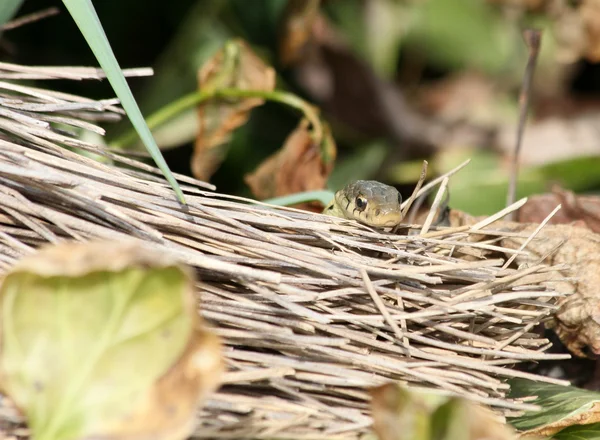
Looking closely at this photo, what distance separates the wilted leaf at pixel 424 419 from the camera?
3.40ft

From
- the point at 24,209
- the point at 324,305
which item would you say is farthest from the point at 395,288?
the point at 24,209

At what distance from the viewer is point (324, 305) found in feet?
4.38

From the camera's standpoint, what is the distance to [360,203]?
5.32 feet

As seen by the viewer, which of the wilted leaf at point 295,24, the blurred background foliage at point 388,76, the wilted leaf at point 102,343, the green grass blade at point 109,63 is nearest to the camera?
the wilted leaf at point 102,343

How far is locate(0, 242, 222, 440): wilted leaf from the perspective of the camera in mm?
1020

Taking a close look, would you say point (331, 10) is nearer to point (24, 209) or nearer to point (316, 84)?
point (316, 84)

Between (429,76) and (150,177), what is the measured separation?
2.98 meters

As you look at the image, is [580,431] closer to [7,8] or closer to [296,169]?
[296,169]

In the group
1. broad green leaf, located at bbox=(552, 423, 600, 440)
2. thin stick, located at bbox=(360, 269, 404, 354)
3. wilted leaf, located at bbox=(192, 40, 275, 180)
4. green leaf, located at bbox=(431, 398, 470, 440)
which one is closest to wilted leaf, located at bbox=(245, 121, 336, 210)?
wilted leaf, located at bbox=(192, 40, 275, 180)

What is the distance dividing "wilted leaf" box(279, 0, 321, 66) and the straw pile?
46.3 inches

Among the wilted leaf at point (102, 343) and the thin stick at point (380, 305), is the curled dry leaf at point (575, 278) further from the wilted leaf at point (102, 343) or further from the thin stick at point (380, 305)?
the wilted leaf at point (102, 343)

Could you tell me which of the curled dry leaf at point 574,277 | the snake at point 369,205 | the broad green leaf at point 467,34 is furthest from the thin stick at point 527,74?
the broad green leaf at point 467,34

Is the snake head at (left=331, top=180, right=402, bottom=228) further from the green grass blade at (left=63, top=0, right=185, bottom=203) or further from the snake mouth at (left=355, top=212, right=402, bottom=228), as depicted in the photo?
the green grass blade at (left=63, top=0, right=185, bottom=203)

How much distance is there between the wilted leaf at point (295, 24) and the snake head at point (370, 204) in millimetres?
934
